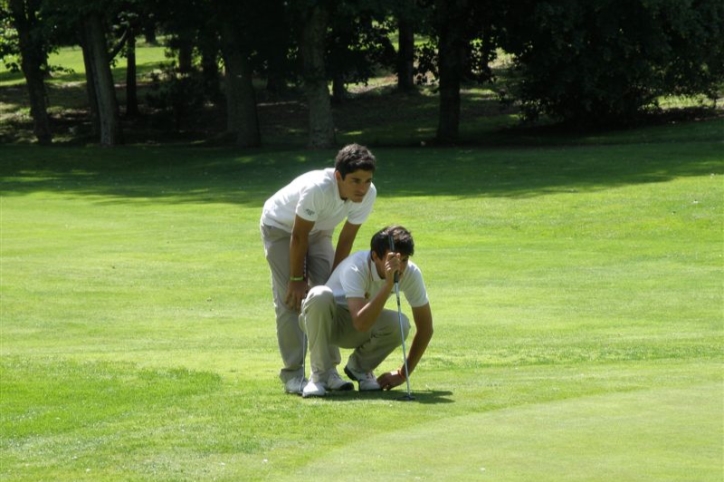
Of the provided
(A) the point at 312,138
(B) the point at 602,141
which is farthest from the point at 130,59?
(B) the point at 602,141

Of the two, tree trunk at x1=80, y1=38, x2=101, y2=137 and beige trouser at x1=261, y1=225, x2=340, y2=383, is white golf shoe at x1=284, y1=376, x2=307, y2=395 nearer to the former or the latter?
beige trouser at x1=261, y1=225, x2=340, y2=383

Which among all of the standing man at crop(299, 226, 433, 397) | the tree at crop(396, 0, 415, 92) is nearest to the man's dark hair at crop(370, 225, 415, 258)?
the standing man at crop(299, 226, 433, 397)

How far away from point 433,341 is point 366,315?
14.4 feet

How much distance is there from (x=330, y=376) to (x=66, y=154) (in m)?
40.0

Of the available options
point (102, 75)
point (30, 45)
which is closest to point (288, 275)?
point (102, 75)

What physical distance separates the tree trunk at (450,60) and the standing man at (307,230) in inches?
1421

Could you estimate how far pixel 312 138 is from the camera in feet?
150

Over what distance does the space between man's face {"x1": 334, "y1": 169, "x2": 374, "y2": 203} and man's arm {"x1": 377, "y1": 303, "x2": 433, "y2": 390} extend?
89cm

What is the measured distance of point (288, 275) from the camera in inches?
378

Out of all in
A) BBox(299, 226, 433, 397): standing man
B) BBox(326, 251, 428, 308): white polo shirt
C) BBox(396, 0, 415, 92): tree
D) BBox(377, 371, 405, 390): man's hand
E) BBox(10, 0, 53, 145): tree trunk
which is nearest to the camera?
BBox(299, 226, 433, 397): standing man

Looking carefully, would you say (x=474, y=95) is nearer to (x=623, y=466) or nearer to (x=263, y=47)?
(x=263, y=47)

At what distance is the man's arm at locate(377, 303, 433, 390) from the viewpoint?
9203 millimetres

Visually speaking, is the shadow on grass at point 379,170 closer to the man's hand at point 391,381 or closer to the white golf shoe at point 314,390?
the man's hand at point 391,381

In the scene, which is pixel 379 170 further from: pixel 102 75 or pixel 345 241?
pixel 345 241
